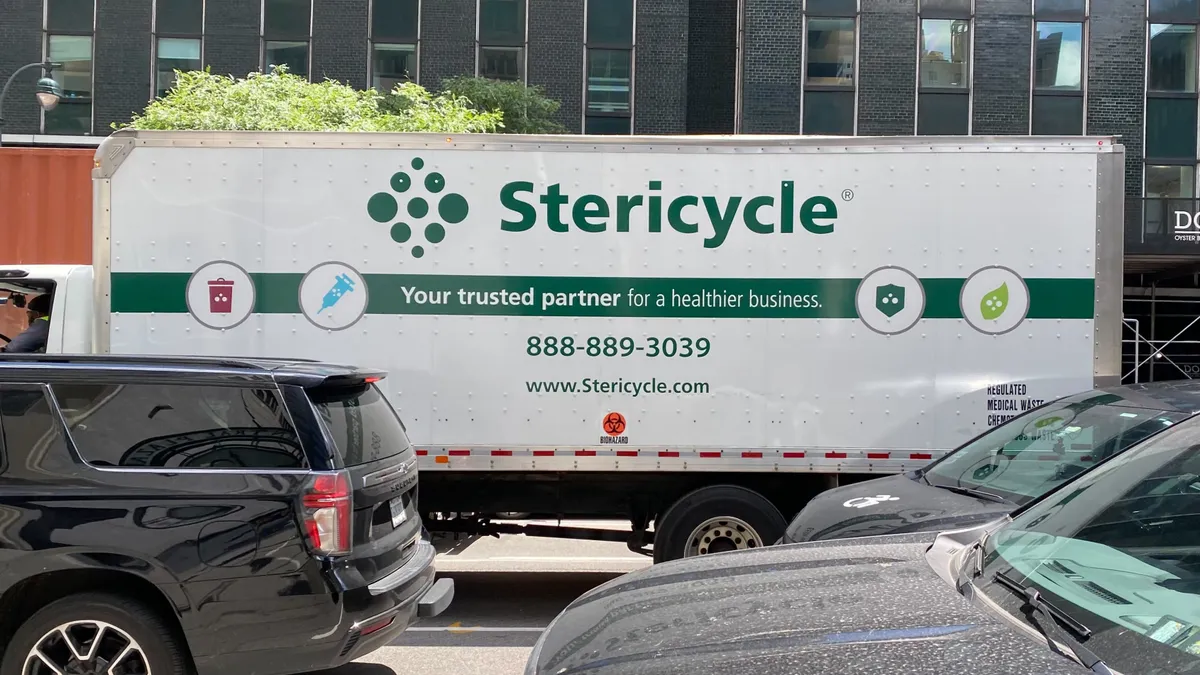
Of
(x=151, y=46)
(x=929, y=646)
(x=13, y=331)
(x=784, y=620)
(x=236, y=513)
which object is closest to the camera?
(x=929, y=646)

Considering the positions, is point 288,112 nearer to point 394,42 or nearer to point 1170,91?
point 394,42

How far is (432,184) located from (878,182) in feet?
10.3

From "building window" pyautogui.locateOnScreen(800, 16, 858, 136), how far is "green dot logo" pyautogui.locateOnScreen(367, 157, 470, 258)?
1679 centimetres

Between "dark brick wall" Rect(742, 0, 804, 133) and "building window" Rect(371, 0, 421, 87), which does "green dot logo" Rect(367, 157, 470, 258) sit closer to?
"dark brick wall" Rect(742, 0, 804, 133)

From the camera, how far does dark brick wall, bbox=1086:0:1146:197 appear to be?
69.2 ft

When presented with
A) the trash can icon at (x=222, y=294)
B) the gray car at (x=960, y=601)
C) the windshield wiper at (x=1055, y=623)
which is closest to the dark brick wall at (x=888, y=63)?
the trash can icon at (x=222, y=294)

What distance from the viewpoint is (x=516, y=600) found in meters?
6.91

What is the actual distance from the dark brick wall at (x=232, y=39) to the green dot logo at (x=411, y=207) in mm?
18838

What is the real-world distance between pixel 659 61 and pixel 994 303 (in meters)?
18.2

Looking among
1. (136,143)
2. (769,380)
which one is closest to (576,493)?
(769,380)

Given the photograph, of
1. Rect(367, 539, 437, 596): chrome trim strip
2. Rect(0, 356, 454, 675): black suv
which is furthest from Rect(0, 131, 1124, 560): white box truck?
Rect(0, 356, 454, 675): black suv

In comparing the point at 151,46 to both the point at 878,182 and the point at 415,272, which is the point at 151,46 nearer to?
the point at 415,272

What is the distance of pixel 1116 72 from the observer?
21109mm

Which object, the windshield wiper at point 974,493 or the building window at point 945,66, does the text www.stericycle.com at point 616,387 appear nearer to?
the windshield wiper at point 974,493
